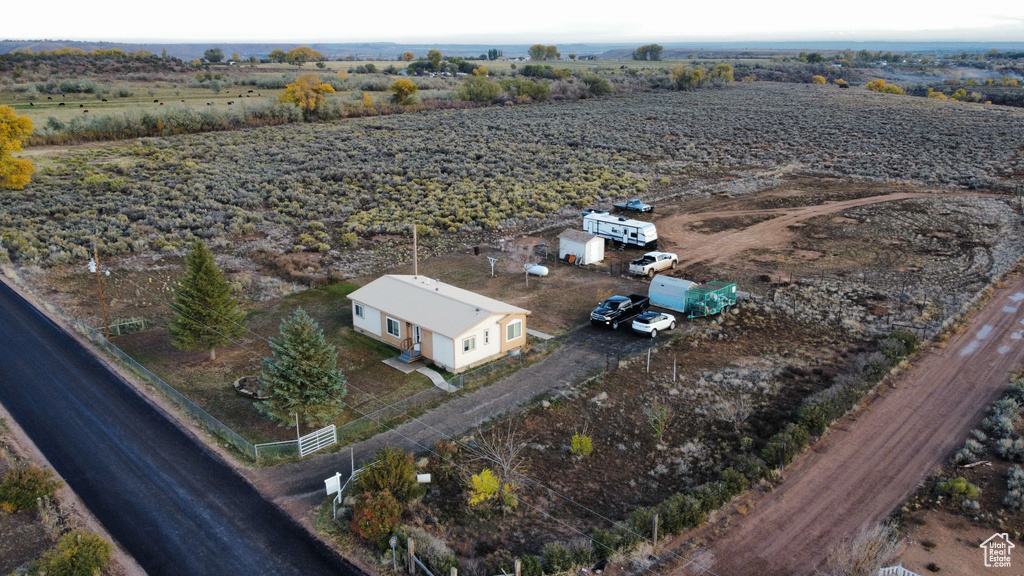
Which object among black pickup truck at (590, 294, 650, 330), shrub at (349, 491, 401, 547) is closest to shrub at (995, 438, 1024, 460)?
black pickup truck at (590, 294, 650, 330)

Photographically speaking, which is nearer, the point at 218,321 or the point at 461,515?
the point at 461,515

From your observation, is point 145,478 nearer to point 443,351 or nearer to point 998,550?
point 443,351

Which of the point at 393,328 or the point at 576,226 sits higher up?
the point at 576,226

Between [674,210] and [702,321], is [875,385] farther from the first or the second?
[674,210]

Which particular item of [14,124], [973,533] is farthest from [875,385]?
[14,124]

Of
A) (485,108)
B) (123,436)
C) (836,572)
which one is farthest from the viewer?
(485,108)

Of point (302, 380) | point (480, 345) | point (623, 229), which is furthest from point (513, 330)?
point (623, 229)

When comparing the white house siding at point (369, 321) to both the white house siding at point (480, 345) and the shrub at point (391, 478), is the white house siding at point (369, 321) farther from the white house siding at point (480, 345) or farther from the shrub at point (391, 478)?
the shrub at point (391, 478)
